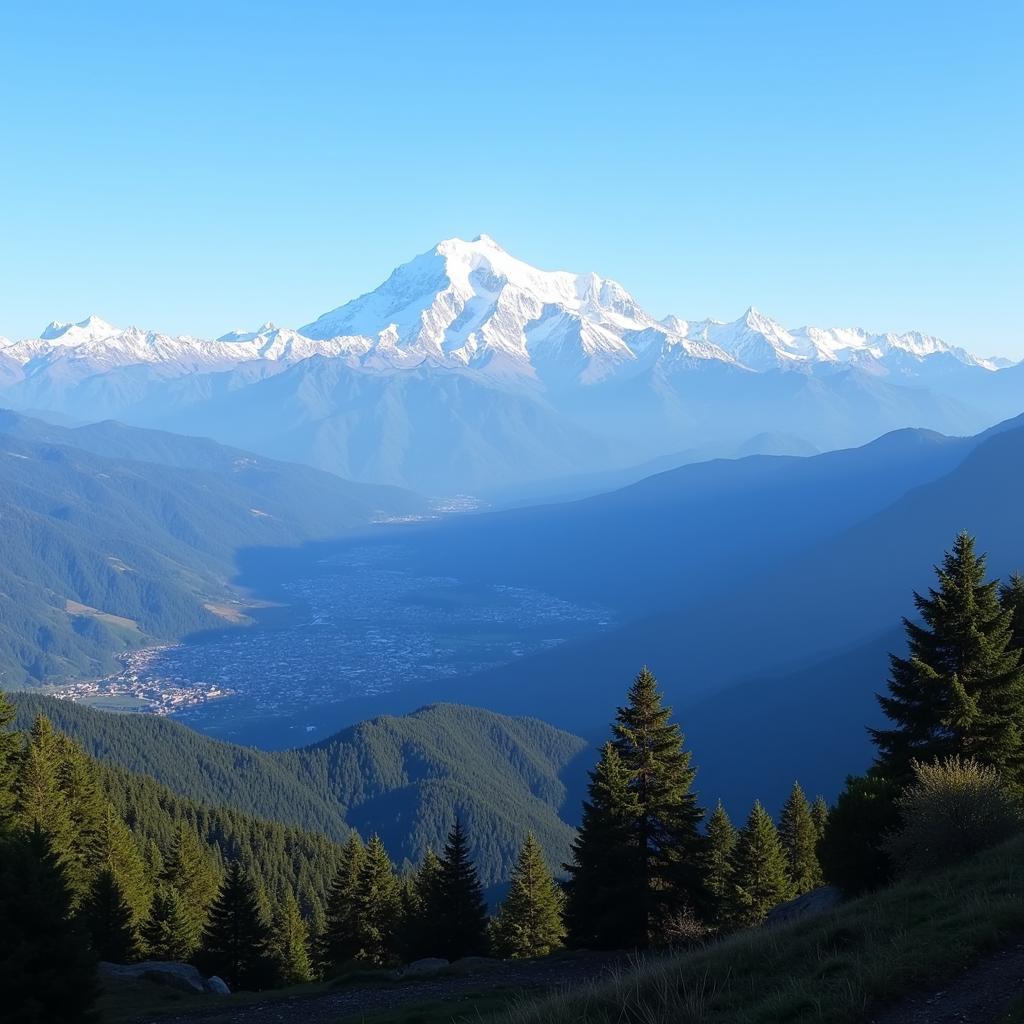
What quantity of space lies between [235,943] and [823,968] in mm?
36951

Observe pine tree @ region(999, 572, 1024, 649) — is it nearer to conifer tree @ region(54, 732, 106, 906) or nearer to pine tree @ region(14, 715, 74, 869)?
→ pine tree @ region(14, 715, 74, 869)

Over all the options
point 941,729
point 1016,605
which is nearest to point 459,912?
point 941,729

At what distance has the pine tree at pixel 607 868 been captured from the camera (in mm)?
31672

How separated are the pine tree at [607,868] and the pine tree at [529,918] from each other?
13.7 meters

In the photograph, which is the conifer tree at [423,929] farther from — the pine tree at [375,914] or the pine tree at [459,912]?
the pine tree at [375,914]

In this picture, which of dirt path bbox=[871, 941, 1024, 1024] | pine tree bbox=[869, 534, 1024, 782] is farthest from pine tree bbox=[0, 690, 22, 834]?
dirt path bbox=[871, 941, 1024, 1024]

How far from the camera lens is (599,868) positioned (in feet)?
108

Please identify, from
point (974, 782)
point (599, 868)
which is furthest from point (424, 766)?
point (974, 782)

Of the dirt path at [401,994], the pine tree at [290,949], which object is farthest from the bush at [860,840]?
the pine tree at [290,949]

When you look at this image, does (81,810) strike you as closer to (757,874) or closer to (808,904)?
(757,874)

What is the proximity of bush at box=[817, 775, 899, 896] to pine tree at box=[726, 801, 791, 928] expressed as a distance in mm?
18157

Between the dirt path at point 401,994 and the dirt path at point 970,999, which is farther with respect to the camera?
the dirt path at point 401,994

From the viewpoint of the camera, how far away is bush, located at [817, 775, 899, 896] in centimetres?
2694

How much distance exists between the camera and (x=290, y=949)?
179ft
